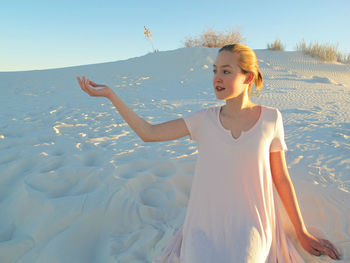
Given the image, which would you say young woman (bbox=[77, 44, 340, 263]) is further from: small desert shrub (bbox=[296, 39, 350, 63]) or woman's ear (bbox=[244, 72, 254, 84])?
small desert shrub (bbox=[296, 39, 350, 63])

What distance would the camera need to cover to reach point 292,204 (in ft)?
5.43

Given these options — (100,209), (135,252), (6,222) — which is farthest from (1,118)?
(135,252)

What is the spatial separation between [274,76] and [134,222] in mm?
8192

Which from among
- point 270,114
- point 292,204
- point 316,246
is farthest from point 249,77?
point 316,246

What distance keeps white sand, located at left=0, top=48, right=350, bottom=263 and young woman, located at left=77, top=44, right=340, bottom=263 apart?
0.51 meters

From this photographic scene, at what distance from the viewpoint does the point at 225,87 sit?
1.51 m

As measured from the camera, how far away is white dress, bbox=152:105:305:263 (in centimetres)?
144

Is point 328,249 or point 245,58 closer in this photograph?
point 245,58

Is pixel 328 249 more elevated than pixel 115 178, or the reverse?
pixel 115 178

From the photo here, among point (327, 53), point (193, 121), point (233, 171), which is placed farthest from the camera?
point (327, 53)

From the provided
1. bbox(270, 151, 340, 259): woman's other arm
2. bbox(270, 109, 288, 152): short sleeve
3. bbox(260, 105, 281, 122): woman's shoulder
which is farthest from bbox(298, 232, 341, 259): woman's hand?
bbox(260, 105, 281, 122): woman's shoulder

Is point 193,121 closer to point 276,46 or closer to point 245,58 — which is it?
point 245,58

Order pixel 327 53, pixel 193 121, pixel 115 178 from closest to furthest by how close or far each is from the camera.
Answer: pixel 193 121 < pixel 115 178 < pixel 327 53

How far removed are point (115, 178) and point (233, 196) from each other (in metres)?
1.54
